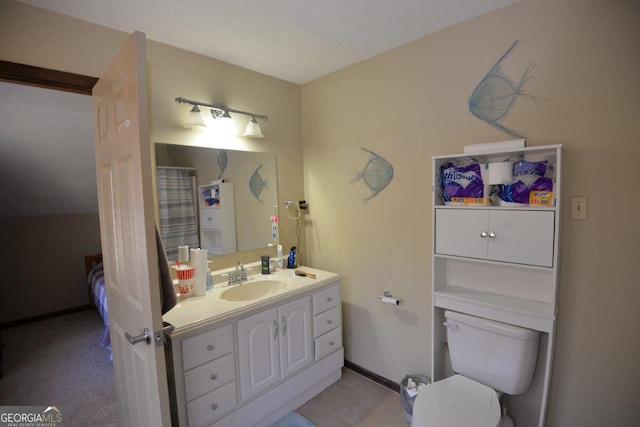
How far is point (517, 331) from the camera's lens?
1465 millimetres

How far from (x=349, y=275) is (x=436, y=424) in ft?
4.11

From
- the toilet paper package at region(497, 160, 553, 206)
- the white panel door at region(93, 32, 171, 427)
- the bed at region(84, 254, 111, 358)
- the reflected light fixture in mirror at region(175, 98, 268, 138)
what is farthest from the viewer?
the bed at region(84, 254, 111, 358)

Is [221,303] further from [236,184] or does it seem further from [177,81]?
[177,81]

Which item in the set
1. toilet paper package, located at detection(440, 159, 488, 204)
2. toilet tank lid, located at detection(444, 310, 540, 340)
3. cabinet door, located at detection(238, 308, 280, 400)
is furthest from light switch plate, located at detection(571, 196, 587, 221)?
cabinet door, located at detection(238, 308, 280, 400)

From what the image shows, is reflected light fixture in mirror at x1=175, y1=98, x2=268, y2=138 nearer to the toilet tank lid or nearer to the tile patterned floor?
the toilet tank lid

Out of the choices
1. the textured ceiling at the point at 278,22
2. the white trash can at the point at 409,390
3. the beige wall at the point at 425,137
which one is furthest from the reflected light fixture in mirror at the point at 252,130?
the white trash can at the point at 409,390

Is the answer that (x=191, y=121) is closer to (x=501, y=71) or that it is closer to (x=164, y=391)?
(x=164, y=391)

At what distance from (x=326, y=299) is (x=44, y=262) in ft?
12.8

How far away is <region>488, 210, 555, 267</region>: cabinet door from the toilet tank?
360 millimetres

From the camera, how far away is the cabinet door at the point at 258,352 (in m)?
1.69

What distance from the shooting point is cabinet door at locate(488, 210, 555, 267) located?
1.39 m

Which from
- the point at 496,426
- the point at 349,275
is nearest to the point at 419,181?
the point at 349,275

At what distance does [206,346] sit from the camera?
153 cm

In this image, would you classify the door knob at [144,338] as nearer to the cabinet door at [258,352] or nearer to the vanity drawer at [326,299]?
the cabinet door at [258,352]
